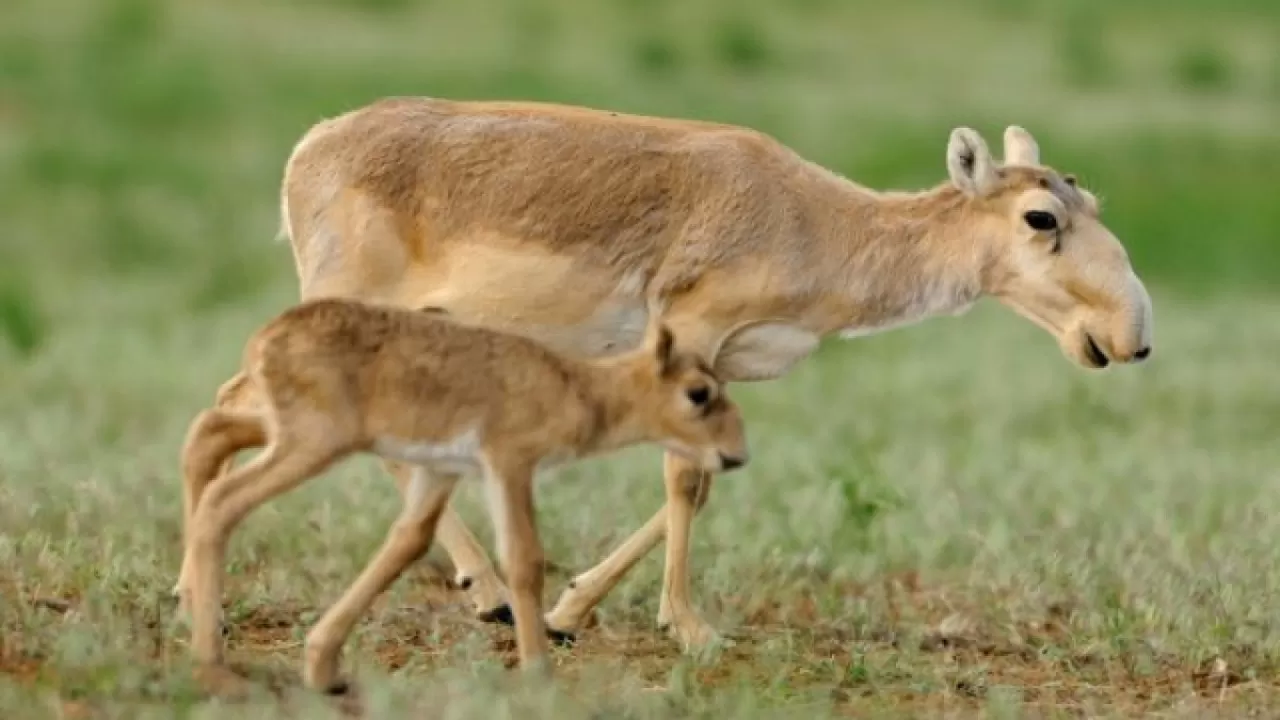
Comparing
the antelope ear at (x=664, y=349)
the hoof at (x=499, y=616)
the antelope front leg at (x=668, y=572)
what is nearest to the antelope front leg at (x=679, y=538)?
the antelope front leg at (x=668, y=572)

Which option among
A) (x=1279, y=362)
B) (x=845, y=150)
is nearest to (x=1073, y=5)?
(x=845, y=150)

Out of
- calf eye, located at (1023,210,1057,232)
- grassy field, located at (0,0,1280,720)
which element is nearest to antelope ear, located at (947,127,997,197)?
calf eye, located at (1023,210,1057,232)

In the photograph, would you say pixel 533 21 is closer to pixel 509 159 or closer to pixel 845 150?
pixel 845 150

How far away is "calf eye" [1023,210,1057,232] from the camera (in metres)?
9.04

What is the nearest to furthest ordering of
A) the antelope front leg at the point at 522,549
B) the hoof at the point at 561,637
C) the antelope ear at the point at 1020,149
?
the antelope front leg at the point at 522,549 → the hoof at the point at 561,637 → the antelope ear at the point at 1020,149

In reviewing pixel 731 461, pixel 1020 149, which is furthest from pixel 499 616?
pixel 1020 149

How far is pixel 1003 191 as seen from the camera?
9227mm

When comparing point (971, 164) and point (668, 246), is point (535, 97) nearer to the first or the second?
point (971, 164)

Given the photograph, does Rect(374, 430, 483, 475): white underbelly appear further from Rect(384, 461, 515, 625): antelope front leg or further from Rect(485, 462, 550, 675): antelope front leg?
Rect(384, 461, 515, 625): antelope front leg

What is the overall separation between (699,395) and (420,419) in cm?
85

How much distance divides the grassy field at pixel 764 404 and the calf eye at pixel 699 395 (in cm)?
79

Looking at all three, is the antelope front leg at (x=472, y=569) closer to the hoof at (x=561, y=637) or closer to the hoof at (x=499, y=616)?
the hoof at (x=499, y=616)

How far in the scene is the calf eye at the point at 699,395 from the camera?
25.5ft

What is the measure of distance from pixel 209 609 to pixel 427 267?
2.10 metres
